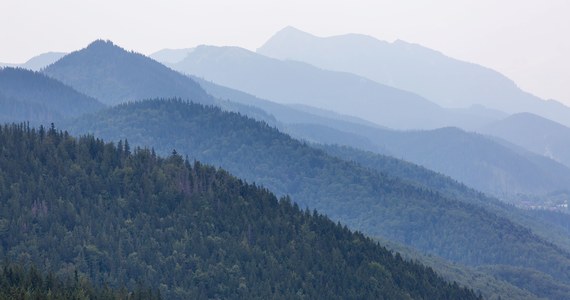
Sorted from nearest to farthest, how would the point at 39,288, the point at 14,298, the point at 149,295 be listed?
the point at 14,298 → the point at 39,288 → the point at 149,295

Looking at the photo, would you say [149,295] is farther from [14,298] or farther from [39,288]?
[14,298]

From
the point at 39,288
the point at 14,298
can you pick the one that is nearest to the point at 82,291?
the point at 39,288

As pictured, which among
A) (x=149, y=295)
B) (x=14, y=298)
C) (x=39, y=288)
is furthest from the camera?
(x=149, y=295)

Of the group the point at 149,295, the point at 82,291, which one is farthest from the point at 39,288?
the point at 149,295

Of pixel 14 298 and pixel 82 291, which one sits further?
pixel 82 291

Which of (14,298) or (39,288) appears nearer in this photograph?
(14,298)

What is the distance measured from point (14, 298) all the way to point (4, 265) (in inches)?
1023

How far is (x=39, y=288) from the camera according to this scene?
16412 centimetres

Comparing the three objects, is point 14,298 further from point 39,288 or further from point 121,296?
point 121,296

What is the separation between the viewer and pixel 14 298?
150 m

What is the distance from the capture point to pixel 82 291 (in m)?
167

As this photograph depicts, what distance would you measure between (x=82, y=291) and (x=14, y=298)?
1867cm

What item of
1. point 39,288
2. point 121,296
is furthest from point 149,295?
point 39,288

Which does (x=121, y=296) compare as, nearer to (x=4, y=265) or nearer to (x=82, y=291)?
(x=82, y=291)
